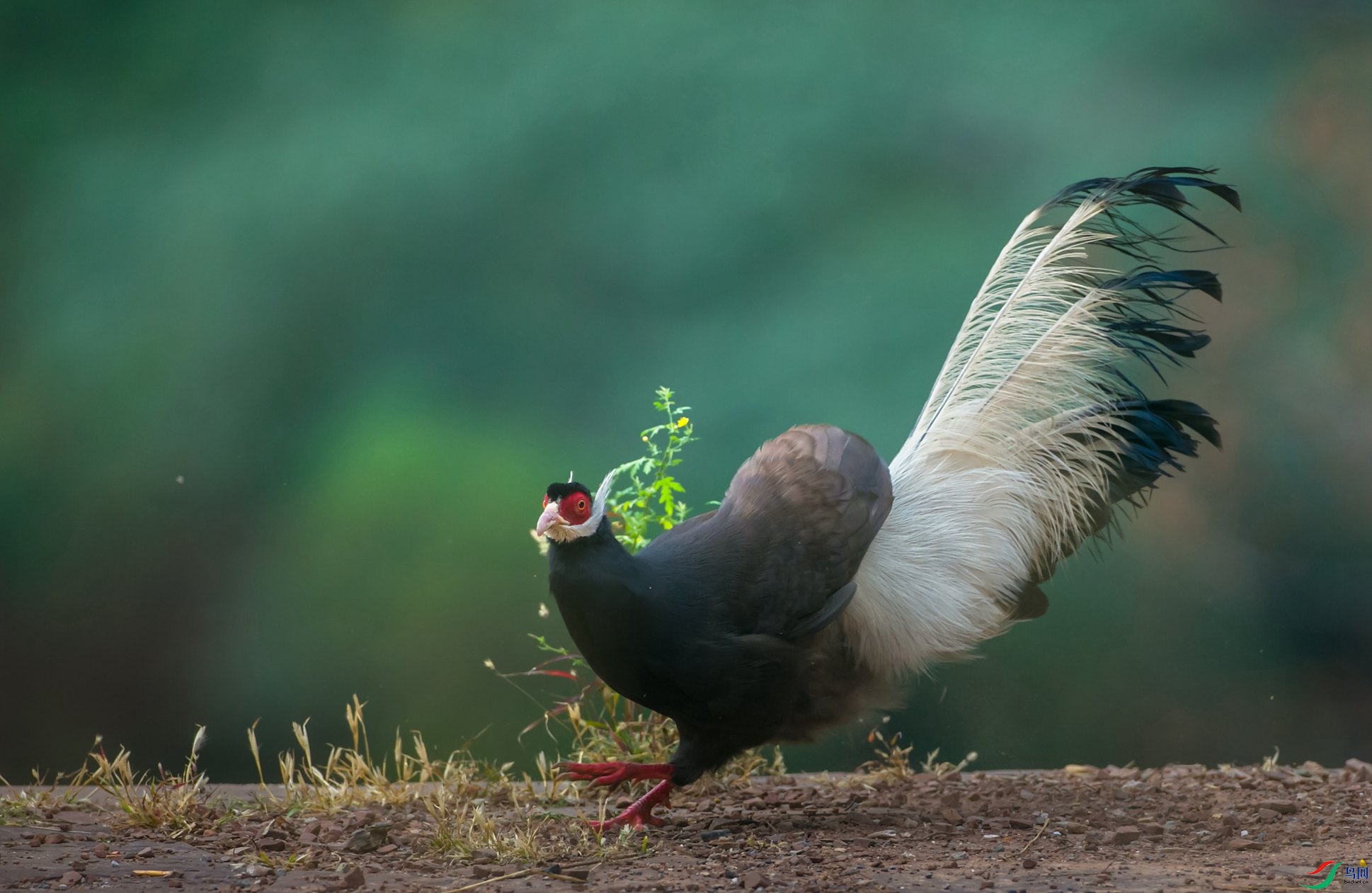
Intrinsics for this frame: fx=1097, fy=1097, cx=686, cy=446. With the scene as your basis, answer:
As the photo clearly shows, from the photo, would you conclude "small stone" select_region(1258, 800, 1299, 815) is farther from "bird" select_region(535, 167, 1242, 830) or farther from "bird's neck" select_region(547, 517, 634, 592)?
"bird's neck" select_region(547, 517, 634, 592)

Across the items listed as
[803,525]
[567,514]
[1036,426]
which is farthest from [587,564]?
[1036,426]

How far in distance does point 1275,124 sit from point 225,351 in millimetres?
4768

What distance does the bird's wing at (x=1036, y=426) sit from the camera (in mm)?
3770

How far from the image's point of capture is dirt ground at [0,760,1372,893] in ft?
8.41

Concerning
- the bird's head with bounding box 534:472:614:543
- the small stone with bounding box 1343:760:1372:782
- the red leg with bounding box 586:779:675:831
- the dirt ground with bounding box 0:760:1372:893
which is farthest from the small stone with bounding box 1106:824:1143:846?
the bird's head with bounding box 534:472:614:543

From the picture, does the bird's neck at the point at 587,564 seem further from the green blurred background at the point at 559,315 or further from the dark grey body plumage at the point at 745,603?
the green blurred background at the point at 559,315

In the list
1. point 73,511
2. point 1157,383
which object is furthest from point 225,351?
point 1157,383

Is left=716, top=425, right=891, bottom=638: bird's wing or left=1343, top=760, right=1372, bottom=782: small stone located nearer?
left=716, top=425, right=891, bottom=638: bird's wing

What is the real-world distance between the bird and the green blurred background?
1001mm

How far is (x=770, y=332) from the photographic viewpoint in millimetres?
4891

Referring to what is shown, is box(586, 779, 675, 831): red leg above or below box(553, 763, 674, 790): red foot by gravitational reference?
below

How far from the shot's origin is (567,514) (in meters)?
2.99

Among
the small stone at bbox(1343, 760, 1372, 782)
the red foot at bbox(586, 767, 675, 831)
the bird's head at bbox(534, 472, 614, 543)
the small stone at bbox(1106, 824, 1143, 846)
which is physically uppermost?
the bird's head at bbox(534, 472, 614, 543)

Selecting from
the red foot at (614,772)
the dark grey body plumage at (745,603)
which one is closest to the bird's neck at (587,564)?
the dark grey body plumage at (745,603)
